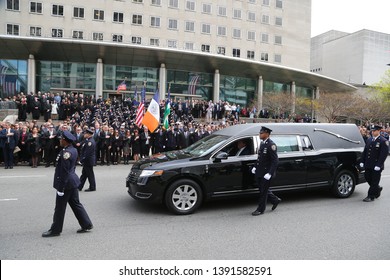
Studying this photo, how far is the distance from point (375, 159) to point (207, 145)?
4.01 meters

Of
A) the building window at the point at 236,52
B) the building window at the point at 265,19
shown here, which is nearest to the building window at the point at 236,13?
the building window at the point at 265,19

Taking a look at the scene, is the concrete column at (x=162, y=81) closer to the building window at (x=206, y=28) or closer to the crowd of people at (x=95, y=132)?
the building window at (x=206, y=28)

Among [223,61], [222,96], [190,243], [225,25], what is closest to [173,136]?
[190,243]

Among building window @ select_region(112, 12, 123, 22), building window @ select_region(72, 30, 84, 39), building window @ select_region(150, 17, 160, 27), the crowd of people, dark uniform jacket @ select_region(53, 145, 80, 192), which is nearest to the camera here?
dark uniform jacket @ select_region(53, 145, 80, 192)

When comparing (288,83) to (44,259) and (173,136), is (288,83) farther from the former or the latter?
(44,259)

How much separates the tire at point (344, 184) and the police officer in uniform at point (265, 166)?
2314 millimetres

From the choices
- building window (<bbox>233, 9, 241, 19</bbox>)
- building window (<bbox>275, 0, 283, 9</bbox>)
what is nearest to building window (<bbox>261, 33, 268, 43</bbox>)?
building window (<bbox>233, 9, 241, 19</bbox>)

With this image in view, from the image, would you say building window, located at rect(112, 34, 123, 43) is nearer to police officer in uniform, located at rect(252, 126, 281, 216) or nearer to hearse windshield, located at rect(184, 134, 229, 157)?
hearse windshield, located at rect(184, 134, 229, 157)

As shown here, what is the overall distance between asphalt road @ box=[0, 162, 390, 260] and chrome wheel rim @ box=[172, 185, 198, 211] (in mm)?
283

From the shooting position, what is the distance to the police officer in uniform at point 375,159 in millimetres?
7406

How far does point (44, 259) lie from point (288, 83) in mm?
47275

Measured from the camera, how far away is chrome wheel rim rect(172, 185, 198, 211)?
6270 mm

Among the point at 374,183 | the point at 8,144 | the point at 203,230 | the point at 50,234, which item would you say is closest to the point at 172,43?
the point at 8,144

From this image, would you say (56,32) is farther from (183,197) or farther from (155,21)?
(183,197)
